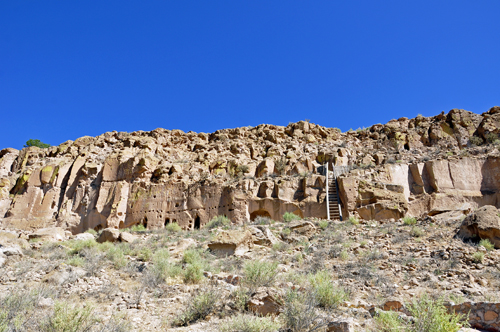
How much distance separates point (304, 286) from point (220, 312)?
2122 millimetres

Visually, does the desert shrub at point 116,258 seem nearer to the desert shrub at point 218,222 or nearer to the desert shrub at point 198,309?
the desert shrub at point 198,309

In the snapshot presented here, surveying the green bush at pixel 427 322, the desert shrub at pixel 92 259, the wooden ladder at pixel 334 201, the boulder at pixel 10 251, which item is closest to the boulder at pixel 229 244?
the desert shrub at pixel 92 259

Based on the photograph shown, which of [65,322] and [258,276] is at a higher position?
[258,276]

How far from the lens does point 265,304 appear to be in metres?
6.22

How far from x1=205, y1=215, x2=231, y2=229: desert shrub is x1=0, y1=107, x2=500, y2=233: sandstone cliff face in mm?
804

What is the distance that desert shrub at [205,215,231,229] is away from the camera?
19.5 metres

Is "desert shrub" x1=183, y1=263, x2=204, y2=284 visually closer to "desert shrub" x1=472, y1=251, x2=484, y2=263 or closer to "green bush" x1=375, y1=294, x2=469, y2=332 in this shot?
"green bush" x1=375, y1=294, x2=469, y2=332

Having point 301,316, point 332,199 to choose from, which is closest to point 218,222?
point 332,199

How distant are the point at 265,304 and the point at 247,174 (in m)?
19.0

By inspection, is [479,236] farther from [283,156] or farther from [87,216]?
[87,216]

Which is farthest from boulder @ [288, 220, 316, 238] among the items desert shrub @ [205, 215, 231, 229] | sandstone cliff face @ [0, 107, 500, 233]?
desert shrub @ [205, 215, 231, 229]

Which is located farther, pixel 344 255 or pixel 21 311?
pixel 344 255

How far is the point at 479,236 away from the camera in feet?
35.5

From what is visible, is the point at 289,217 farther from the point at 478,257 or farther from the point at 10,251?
the point at 10,251
